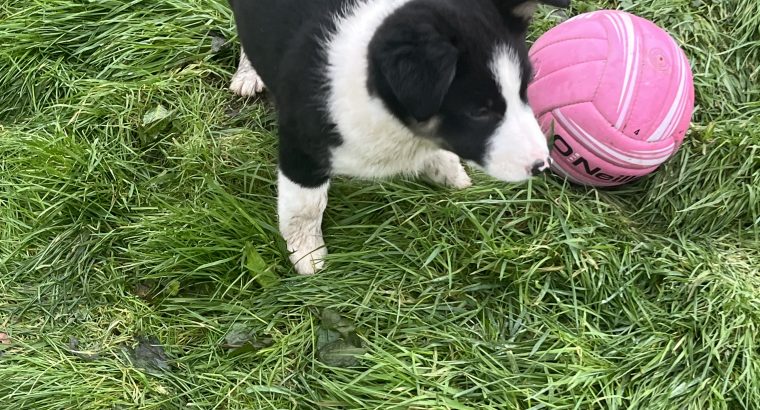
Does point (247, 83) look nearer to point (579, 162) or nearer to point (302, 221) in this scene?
point (302, 221)

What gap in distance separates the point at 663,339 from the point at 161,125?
2.79m

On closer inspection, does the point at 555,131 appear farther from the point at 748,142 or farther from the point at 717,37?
the point at 717,37

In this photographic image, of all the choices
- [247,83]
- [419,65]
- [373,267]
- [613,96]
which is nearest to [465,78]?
[419,65]

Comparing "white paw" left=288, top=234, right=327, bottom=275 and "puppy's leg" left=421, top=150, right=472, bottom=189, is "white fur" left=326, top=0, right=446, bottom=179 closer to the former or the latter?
"puppy's leg" left=421, top=150, right=472, bottom=189

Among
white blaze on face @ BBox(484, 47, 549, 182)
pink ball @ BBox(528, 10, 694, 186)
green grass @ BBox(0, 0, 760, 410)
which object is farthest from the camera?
pink ball @ BBox(528, 10, 694, 186)

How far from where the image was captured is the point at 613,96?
313 centimetres

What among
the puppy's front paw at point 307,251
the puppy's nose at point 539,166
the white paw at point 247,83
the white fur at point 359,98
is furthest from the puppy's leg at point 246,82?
the puppy's nose at point 539,166

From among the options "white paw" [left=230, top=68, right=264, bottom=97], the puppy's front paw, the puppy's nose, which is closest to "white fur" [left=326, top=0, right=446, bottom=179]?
the puppy's nose

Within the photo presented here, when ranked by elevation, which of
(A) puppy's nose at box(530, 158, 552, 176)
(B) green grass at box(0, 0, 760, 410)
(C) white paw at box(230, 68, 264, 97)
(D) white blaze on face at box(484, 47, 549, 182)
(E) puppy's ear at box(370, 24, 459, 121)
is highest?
(E) puppy's ear at box(370, 24, 459, 121)

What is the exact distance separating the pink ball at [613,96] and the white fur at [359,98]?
2.40ft

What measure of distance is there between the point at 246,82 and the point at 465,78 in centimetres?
Answer: 187

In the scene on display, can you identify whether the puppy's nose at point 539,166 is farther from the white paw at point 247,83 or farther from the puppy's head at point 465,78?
the white paw at point 247,83

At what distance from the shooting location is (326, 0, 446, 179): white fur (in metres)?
2.69

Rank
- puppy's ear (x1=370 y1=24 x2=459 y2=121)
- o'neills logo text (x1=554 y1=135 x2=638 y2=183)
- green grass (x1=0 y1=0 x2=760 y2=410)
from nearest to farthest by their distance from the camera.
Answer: puppy's ear (x1=370 y1=24 x2=459 y2=121) → green grass (x1=0 y1=0 x2=760 y2=410) → o'neills logo text (x1=554 y1=135 x2=638 y2=183)
